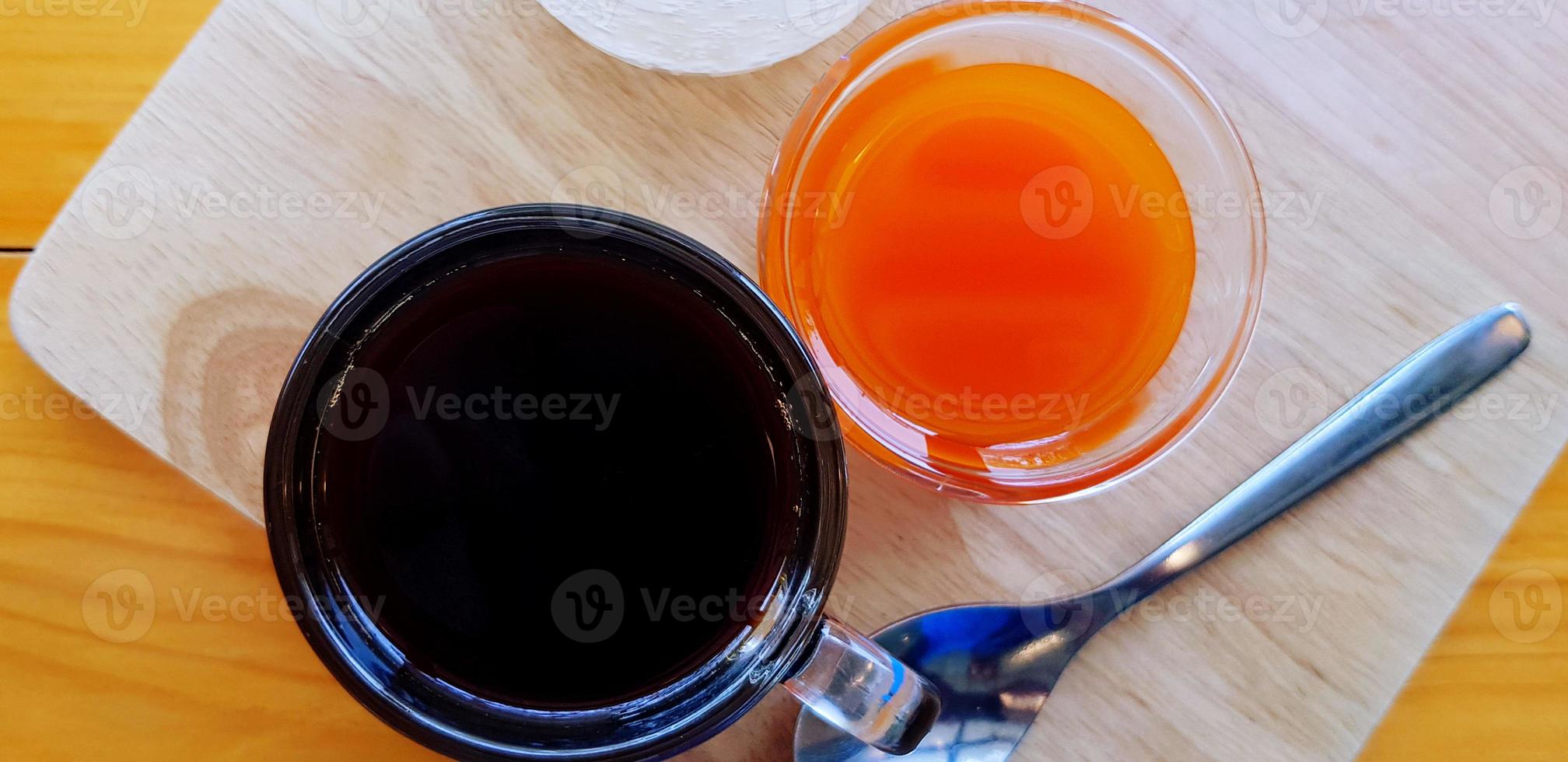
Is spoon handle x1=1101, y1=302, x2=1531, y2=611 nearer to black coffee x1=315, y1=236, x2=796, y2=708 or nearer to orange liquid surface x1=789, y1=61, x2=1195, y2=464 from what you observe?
orange liquid surface x1=789, y1=61, x2=1195, y2=464

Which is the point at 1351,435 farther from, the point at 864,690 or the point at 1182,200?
the point at 864,690

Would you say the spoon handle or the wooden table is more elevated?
the spoon handle

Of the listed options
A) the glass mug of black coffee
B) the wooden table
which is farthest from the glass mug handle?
the wooden table

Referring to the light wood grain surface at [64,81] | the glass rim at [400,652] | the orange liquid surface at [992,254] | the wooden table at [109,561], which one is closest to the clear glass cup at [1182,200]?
the orange liquid surface at [992,254]

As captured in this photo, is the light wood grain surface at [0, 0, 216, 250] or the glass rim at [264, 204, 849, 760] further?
the light wood grain surface at [0, 0, 216, 250]

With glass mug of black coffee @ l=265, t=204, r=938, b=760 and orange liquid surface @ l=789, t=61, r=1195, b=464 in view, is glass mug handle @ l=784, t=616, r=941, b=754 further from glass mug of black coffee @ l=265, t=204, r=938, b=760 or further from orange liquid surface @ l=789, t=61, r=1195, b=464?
orange liquid surface @ l=789, t=61, r=1195, b=464

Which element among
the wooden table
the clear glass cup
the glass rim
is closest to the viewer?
the glass rim

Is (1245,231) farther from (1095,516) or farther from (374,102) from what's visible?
(374,102)

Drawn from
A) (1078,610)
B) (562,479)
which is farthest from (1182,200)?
(562,479)

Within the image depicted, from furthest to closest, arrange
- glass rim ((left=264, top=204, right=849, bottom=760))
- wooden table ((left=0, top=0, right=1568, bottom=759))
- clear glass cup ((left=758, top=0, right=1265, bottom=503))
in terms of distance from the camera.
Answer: wooden table ((left=0, top=0, right=1568, bottom=759))
clear glass cup ((left=758, top=0, right=1265, bottom=503))
glass rim ((left=264, top=204, right=849, bottom=760))
